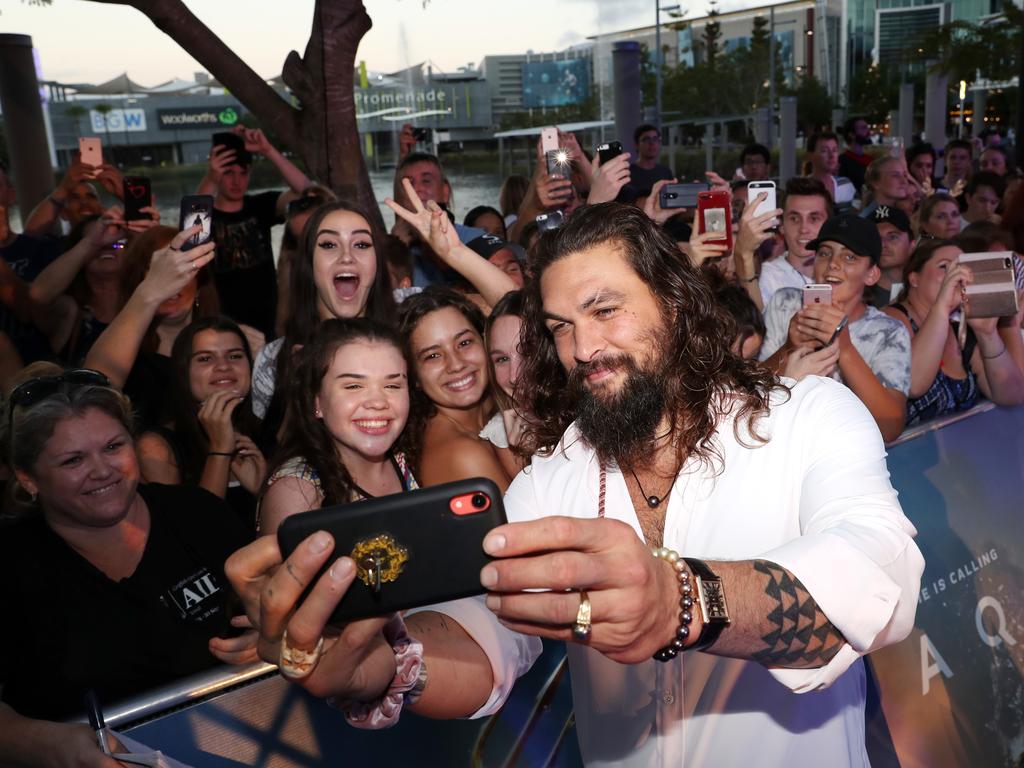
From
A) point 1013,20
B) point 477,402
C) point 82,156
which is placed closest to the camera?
point 477,402

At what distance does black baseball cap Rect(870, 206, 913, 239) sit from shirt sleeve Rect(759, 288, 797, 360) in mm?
Answer: 1504

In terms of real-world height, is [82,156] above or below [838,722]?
above

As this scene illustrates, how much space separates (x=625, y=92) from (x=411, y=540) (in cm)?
1089

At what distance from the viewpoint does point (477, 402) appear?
12.5 ft

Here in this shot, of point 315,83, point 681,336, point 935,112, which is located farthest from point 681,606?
point 935,112

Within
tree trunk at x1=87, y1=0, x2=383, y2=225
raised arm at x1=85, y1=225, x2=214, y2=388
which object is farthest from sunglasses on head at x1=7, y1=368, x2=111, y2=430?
tree trunk at x1=87, y1=0, x2=383, y2=225

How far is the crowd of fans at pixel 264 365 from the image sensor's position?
8.80 feet

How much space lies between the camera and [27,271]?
5867 mm

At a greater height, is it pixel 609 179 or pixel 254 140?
pixel 254 140

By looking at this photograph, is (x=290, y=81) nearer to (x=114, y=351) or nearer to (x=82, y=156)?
(x=82, y=156)

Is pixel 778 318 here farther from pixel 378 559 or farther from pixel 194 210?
pixel 378 559

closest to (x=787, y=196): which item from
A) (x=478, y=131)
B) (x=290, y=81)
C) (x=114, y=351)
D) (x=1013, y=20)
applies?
(x=290, y=81)

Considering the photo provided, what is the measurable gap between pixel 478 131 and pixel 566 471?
10.1m

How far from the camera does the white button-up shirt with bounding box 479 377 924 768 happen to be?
1.82 meters
